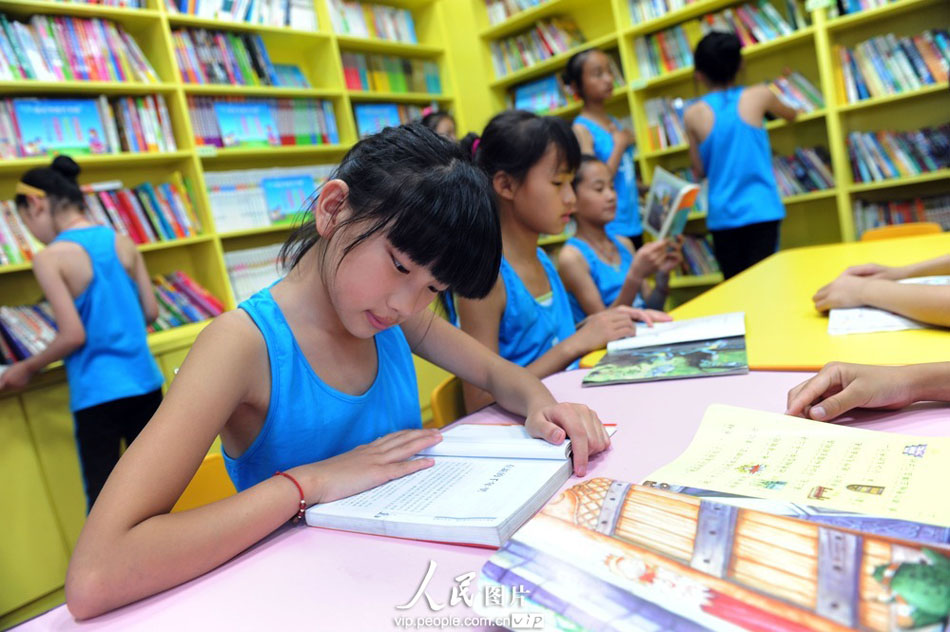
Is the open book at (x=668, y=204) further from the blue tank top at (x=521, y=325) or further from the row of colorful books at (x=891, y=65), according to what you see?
the row of colorful books at (x=891, y=65)

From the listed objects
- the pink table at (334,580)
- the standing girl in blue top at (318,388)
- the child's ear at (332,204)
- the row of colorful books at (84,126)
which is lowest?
the pink table at (334,580)

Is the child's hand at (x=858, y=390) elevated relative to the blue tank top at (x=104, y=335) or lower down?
lower down

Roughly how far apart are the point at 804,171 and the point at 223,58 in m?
3.14

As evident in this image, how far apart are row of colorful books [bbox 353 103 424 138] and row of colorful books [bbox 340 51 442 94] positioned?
102 mm

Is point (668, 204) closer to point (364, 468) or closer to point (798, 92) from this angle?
point (364, 468)

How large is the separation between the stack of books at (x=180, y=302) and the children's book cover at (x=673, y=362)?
A: 7.59 ft

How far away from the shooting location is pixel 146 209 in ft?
9.37

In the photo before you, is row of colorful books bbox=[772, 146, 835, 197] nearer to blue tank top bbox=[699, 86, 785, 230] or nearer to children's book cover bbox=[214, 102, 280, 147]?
blue tank top bbox=[699, 86, 785, 230]

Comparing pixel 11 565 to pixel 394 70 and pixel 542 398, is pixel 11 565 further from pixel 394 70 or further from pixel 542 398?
pixel 394 70

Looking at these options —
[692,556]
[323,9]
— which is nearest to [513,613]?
[692,556]

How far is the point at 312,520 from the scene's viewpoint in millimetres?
734

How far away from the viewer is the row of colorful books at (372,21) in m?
3.69

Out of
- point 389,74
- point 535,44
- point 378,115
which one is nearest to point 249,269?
point 378,115

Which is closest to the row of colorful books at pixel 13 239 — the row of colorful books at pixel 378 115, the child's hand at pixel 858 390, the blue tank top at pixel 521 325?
the row of colorful books at pixel 378 115
